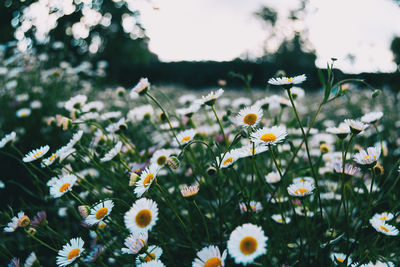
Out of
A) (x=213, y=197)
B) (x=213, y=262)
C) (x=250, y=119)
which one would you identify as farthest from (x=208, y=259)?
(x=213, y=197)

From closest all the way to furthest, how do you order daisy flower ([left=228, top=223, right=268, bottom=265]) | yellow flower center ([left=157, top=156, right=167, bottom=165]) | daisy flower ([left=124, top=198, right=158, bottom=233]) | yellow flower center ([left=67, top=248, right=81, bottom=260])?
daisy flower ([left=228, top=223, right=268, bottom=265]), daisy flower ([left=124, top=198, right=158, bottom=233]), yellow flower center ([left=67, top=248, right=81, bottom=260]), yellow flower center ([left=157, top=156, right=167, bottom=165])

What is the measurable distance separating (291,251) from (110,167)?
0.77 m

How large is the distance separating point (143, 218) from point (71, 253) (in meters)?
0.28

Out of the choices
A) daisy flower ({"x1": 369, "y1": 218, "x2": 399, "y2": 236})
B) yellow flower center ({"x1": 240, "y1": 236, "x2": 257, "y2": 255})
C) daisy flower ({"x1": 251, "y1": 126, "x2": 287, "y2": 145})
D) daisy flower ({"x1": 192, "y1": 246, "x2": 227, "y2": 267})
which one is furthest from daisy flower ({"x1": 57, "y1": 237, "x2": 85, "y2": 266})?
daisy flower ({"x1": 369, "y1": 218, "x2": 399, "y2": 236})

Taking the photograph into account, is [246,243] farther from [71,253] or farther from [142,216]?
[71,253]

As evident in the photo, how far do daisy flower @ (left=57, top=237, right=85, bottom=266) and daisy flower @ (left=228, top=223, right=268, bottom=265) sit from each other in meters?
0.43

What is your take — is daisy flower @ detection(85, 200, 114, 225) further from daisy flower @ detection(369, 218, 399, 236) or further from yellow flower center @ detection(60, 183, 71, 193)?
daisy flower @ detection(369, 218, 399, 236)

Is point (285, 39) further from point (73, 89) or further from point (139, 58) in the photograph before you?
point (73, 89)

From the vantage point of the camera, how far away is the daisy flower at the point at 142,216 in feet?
2.21

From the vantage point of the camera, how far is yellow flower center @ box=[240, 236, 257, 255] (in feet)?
1.84

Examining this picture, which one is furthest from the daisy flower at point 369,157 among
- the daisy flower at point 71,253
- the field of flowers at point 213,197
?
the daisy flower at point 71,253

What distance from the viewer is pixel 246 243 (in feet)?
1.89

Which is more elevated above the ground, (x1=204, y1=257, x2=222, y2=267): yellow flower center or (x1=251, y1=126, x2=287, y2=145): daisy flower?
(x1=251, y1=126, x2=287, y2=145): daisy flower

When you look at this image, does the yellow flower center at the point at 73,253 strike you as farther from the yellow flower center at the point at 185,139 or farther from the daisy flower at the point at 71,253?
the yellow flower center at the point at 185,139
